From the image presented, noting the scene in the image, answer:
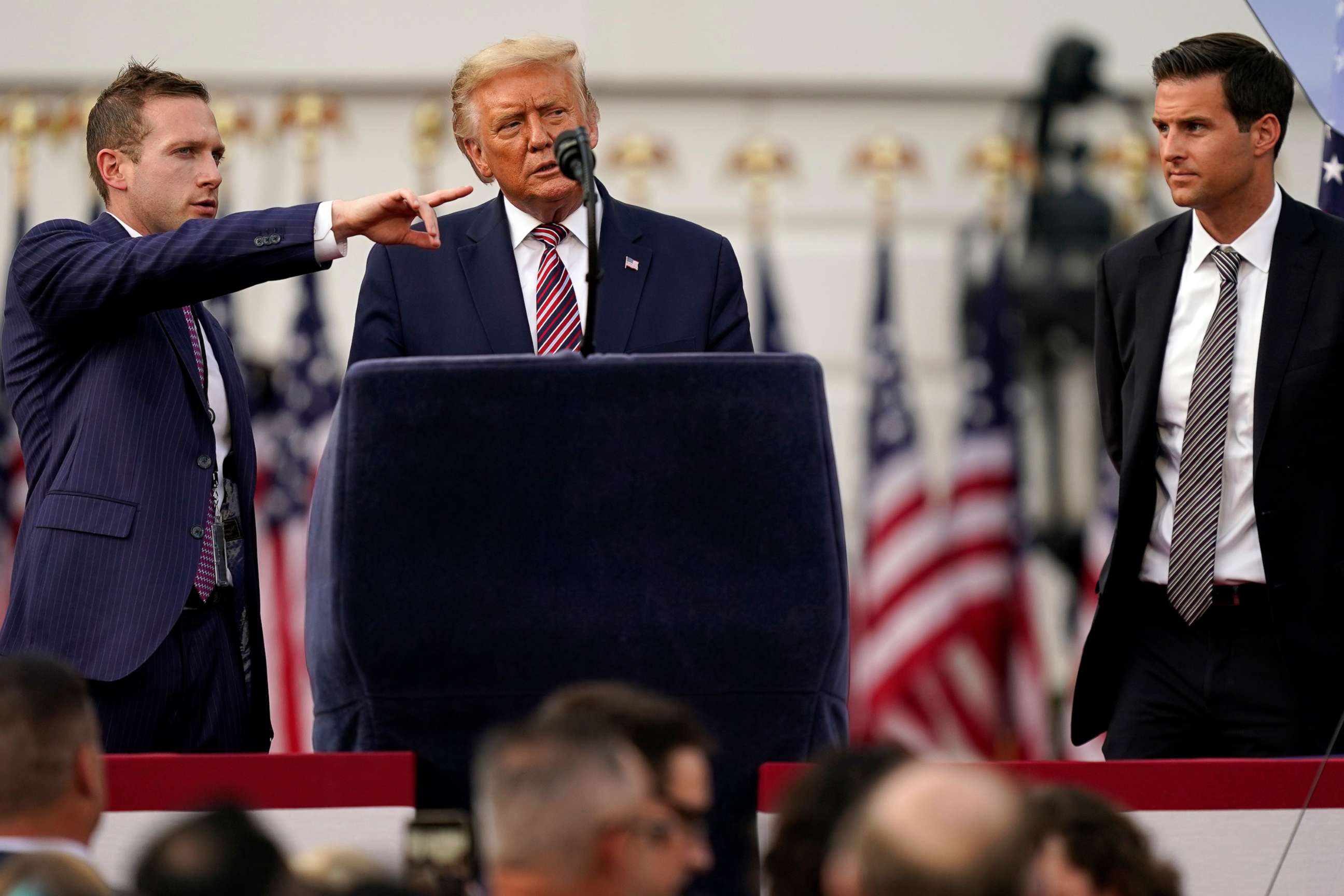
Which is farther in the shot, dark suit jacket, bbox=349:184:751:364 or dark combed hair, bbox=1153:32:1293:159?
dark combed hair, bbox=1153:32:1293:159

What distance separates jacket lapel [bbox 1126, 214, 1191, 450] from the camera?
3141mm

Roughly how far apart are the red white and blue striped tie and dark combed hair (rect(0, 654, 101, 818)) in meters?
1.03

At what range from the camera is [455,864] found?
210 cm

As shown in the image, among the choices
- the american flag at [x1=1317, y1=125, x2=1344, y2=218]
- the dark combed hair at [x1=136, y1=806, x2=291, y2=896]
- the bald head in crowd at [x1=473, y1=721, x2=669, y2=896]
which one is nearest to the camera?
the dark combed hair at [x1=136, y1=806, x2=291, y2=896]

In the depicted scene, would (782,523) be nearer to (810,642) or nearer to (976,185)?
(810,642)

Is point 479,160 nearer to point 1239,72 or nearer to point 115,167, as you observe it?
point 115,167

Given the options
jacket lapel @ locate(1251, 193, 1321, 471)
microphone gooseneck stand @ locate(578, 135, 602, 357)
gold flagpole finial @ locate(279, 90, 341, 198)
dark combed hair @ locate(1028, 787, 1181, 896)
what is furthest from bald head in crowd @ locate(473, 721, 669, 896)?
gold flagpole finial @ locate(279, 90, 341, 198)

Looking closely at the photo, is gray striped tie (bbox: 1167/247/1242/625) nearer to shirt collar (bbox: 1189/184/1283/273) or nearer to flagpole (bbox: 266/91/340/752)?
shirt collar (bbox: 1189/184/1283/273)

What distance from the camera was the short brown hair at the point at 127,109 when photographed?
308 centimetres

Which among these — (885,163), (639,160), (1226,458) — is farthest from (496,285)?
(885,163)

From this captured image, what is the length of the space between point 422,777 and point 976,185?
12.0ft

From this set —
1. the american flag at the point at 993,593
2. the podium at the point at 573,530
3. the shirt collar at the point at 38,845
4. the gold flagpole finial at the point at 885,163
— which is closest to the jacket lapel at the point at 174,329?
the podium at the point at 573,530

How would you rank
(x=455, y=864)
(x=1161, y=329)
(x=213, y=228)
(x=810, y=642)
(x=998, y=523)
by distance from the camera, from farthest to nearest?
(x=998, y=523) → (x=1161, y=329) → (x=213, y=228) → (x=810, y=642) → (x=455, y=864)

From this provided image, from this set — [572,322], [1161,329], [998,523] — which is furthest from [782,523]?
[998,523]
